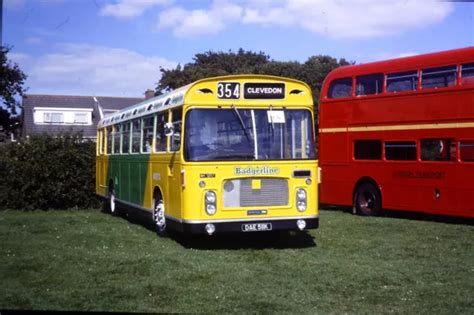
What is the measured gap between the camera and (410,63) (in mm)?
16656

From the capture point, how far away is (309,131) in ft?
39.1

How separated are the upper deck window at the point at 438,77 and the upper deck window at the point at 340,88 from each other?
104 inches

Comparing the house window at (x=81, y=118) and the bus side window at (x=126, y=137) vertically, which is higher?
the house window at (x=81, y=118)

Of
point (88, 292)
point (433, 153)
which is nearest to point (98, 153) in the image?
point (433, 153)

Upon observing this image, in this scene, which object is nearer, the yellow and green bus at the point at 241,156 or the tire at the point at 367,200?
the yellow and green bus at the point at 241,156

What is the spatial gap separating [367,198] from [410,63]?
13.2 feet

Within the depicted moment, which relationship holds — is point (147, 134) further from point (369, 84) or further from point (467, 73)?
point (467, 73)

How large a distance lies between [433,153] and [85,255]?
9299mm

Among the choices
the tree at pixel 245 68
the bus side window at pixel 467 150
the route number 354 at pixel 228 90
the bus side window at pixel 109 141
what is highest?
the tree at pixel 245 68

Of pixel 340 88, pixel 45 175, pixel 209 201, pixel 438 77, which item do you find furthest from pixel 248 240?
pixel 45 175

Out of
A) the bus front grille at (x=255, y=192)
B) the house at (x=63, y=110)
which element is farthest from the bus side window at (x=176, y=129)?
the house at (x=63, y=110)

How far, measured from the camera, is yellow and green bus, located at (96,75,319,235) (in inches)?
442

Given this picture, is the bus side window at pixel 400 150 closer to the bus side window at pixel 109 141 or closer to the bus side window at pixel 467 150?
the bus side window at pixel 467 150

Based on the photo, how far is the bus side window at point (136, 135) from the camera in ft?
50.2
